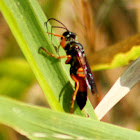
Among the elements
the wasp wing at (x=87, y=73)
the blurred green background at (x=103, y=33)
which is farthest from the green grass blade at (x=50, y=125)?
the blurred green background at (x=103, y=33)

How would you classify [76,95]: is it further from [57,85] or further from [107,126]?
[107,126]

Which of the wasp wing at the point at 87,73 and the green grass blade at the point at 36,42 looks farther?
the wasp wing at the point at 87,73

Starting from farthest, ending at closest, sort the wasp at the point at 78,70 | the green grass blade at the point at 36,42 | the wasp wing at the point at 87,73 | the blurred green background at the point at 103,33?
the blurred green background at the point at 103,33
the wasp wing at the point at 87,73
the wasp at the point at 78,70
the green grass blade at the point at 36,42

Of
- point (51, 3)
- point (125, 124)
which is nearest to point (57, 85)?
point (51, 3)

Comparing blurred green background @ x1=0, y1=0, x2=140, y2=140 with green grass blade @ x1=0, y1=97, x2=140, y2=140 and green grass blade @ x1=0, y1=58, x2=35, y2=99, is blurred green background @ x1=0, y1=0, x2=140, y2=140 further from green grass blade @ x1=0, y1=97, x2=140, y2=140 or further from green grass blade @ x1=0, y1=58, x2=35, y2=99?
green grass blade @ x1=0, y1=97, x2=140, y2=140

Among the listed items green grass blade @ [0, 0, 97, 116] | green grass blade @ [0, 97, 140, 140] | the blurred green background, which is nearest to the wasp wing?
green grass blade @ [0, 0, 97, 116]

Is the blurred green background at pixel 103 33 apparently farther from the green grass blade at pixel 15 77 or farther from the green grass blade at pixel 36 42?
the green grass blade at pixel 36 42
